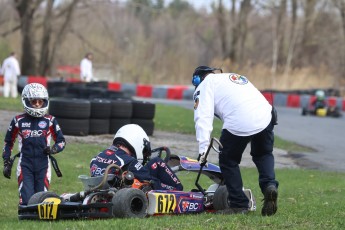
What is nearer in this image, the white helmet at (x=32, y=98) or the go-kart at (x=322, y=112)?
the white helmet at (x=32, y=98)

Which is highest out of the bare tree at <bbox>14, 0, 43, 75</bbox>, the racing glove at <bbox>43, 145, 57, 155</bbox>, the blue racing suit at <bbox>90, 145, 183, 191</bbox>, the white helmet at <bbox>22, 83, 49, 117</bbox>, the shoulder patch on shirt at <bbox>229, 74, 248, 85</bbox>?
the bare tree at <bbox>14, 0, 43, 75</bbox>

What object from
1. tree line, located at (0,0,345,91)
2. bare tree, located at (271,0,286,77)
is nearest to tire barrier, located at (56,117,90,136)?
tree line, located at (0,0,345,91)

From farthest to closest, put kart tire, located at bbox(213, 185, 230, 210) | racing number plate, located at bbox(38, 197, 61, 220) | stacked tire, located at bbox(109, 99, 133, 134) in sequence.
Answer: stacked tire, located at bbox(109, 99, 133, 134), kart tire, located at bbox(213, 185, 230, 210), racing number plate, located at bbox(38, 197, 61, 220)

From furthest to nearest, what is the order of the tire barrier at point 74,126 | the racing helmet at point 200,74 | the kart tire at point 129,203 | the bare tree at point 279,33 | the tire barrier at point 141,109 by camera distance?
the bare tree at point 279,33 < the tire barrier at point 141,109 < the tire barrier at point 74,126 < the racing helmet at point 200,74 < the kart tire at point 129,203

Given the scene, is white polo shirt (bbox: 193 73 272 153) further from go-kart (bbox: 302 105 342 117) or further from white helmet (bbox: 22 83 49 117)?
go-kart (bbox: 302 105 342 117)

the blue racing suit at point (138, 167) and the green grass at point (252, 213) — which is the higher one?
the blue racing suit at point (138, 167)

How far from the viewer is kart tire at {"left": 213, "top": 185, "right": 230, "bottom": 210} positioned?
877 cm

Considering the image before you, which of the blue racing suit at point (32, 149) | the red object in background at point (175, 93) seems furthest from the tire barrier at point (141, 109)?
the red object in background at point (175, 93)

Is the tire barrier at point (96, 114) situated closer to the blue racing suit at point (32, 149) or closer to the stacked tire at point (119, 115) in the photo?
the stacked tire at point (119, 115)

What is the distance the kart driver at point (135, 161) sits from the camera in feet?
28.5

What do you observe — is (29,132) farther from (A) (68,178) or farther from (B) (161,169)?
(A) (68,178)

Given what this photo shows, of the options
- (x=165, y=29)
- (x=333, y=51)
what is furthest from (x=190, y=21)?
(x=333, y=51)

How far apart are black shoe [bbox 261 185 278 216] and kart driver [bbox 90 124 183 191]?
110cm

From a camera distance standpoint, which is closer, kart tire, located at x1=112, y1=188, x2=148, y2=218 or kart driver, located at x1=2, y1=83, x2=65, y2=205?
kart tire, located at x1=112, y1=188, x2=148, y2=218
